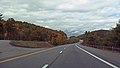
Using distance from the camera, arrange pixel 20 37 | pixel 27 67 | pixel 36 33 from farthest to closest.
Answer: pixel 36 33
pixel 20 37
pixel 27 67

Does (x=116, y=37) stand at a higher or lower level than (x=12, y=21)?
lower

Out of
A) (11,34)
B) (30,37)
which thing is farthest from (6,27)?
(30,37)

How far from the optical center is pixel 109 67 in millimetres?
12625

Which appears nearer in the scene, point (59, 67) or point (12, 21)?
point (59, 67)

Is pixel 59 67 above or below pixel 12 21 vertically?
below

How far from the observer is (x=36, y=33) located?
564 feet

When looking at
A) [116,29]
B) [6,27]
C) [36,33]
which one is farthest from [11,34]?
[116,29]

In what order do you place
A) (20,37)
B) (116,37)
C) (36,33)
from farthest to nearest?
(36,33) < (20,37) < (116,37)

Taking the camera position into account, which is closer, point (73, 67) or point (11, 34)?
point (73, 67)

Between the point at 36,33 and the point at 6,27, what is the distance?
21.7 metres

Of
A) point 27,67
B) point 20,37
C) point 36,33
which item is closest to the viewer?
point 27,67

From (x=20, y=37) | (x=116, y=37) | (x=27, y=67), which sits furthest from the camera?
(x=20, y=37)

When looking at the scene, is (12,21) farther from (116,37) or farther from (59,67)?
(59,67)

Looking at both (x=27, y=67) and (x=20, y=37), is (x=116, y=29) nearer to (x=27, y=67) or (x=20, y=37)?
(x=27, y=67)
